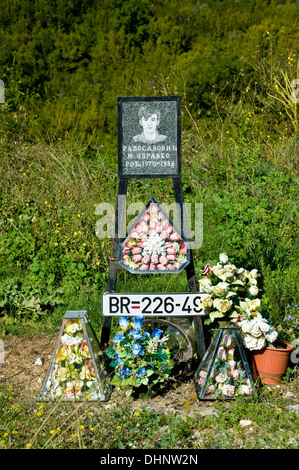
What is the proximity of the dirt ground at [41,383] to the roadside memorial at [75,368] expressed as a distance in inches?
3.9

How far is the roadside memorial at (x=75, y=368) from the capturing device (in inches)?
115

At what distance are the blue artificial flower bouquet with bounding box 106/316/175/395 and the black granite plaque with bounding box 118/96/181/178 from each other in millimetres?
1015

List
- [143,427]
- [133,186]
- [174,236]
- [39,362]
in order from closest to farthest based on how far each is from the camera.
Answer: [143,427] < [174,236] < [39,362] < [133,186]

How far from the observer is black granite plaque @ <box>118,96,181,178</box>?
122 inches

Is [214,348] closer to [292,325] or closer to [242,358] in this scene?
Result: [242,358]

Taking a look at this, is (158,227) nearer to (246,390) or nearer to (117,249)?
(117,249)

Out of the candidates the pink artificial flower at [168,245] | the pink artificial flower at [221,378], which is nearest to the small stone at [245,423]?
the pink artificial flower at [221,378]

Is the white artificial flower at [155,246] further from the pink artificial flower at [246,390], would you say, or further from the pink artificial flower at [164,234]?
the pink artificial flower at [246,390]

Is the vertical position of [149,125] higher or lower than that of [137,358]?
higher

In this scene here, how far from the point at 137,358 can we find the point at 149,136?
1.48 meters

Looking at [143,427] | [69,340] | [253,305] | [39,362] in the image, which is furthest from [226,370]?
[39,362]

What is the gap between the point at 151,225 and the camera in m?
3.17

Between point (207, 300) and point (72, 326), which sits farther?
point (207, 300)

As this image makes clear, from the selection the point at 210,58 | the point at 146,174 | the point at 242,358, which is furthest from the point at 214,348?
the point at 210,58
